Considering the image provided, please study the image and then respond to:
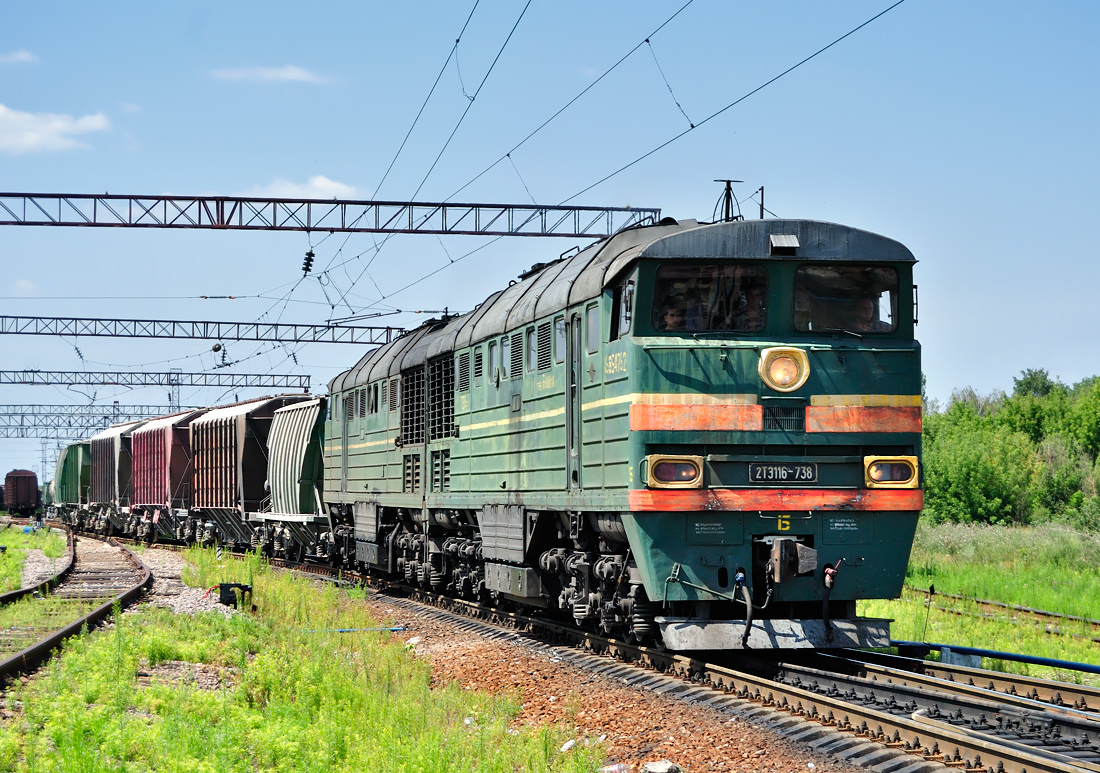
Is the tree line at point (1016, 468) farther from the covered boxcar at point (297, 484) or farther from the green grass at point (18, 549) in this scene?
the green grass at point (18, 549)

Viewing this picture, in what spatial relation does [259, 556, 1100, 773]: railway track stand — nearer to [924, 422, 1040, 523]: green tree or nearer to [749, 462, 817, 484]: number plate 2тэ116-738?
[749, 462, 817, 484]: number plate 2тэ116-738

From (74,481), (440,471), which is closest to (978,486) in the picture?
(440,471)

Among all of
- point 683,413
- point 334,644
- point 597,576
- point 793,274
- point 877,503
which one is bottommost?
point 334,644

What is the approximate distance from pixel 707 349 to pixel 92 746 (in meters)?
6.13

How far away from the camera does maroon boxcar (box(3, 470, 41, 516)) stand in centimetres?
7488

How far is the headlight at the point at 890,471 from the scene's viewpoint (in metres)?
11.1

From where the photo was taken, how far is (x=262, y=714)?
374 inches

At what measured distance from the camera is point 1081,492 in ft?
151

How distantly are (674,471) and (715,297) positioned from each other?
5.65ft

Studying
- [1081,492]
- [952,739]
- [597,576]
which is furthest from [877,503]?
[1081,492]

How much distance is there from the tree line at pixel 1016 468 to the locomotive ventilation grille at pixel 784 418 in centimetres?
2423

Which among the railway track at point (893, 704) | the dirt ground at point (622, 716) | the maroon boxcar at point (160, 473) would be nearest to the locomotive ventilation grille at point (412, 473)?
the dirt ground at point (622, 716)

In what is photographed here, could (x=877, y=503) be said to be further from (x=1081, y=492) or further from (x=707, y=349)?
(x=1081, y=492)

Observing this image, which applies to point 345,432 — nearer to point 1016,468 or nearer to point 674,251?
point 674,251
